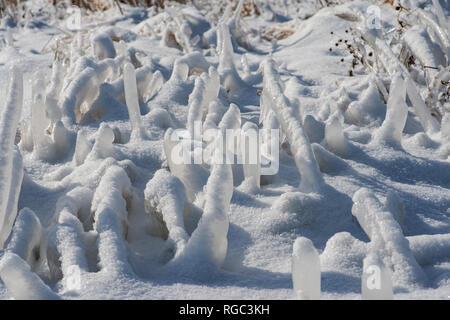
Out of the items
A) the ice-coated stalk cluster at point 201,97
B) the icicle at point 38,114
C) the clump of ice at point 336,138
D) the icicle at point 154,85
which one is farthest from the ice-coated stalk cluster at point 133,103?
the clump of ice at point 336,138

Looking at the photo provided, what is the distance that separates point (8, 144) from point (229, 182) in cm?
54

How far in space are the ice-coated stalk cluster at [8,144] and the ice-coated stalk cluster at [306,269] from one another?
71cm

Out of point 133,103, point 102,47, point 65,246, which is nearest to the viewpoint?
point 65,246

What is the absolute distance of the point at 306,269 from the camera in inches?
37.3

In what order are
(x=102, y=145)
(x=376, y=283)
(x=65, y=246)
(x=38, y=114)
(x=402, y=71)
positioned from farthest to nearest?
(x=402, y=71)
(x=38, y=114)
(x=102, y=145)
(x=65, y=246)
(x=376, y=283)

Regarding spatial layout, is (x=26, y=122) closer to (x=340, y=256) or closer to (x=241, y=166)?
(x=241, y=166)

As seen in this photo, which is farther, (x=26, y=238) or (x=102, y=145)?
(x=102, y=145)

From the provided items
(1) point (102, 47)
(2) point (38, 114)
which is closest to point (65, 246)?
(2) point (38, 114)

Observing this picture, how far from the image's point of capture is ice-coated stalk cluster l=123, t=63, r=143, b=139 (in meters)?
1.98

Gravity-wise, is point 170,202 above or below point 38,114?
below

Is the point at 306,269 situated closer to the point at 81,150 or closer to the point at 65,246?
the point at 65,246

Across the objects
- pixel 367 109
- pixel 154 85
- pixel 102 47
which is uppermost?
pixel 102 47

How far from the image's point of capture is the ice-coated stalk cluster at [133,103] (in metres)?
1.98

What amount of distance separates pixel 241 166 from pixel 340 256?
0.54 metres
